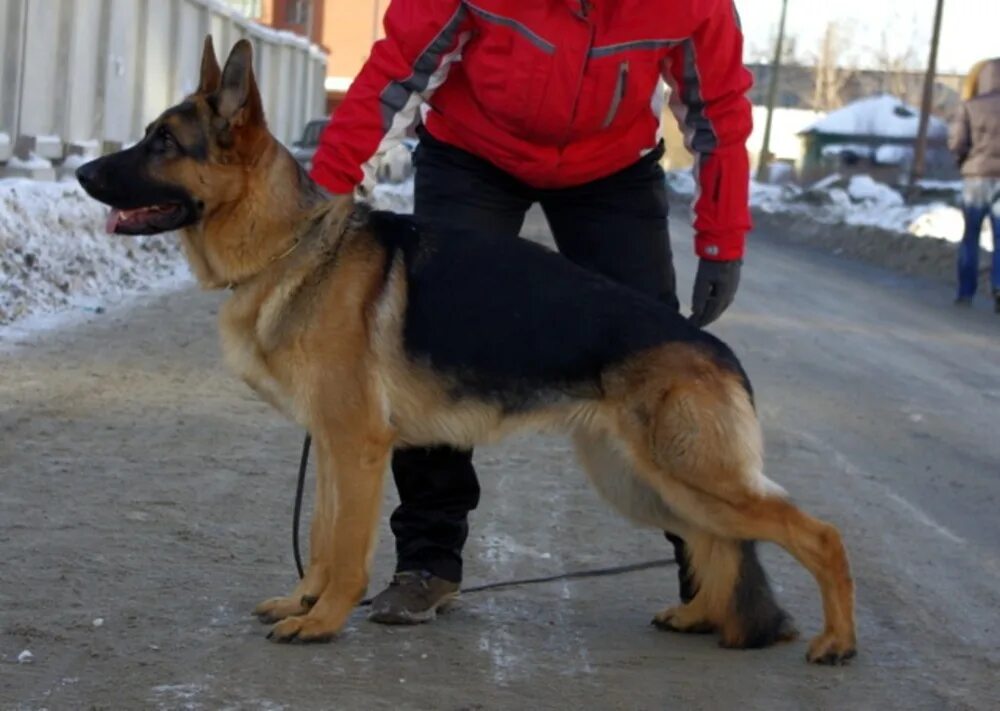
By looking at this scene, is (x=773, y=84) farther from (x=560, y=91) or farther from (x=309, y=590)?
(x=309, y=590)

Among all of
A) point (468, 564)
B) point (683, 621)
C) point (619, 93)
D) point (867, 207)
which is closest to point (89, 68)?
point (468, 564)

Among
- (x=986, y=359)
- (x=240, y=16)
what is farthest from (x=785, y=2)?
(x=986, y=359)

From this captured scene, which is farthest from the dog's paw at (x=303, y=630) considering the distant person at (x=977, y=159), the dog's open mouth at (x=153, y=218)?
the distant person at (x=977, y=159)

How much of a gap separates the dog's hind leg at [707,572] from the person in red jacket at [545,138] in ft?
0.39

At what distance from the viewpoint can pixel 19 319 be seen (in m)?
10.8

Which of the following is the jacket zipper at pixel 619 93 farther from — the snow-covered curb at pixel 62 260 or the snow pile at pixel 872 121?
the snow pile at pixel 872 121

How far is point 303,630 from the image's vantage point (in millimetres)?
4551

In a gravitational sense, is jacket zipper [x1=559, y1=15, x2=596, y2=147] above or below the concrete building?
below

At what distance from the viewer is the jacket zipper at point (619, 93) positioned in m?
4.86

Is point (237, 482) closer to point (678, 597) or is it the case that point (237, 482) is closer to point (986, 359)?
point (678, 597)

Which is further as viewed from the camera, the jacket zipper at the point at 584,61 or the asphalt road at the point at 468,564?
the jacket zipper at the point at 584,61

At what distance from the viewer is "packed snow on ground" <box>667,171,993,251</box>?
→ 87.9ft

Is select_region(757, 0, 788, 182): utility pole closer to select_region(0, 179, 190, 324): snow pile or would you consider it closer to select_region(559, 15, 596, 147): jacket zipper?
select_region(0, 179, 190, 324): snow pile

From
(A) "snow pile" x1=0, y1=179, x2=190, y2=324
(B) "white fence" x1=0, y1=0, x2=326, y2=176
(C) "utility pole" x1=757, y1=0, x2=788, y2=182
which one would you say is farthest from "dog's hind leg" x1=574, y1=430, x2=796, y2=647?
(C) "utility pole" x1=757, y1=0, x2=788, y2=182
